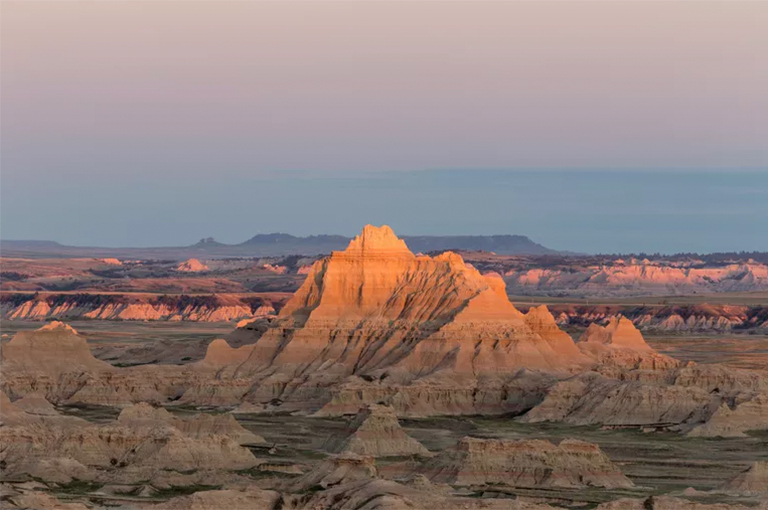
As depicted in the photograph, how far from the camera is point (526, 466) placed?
3506 inches

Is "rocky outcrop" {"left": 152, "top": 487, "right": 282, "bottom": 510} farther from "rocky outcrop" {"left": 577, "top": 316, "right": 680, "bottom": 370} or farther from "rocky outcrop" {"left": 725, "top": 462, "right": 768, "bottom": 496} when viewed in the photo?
"rocky outcrop" {"left": 577, "top": 316, "right": 680, "bottom": 370}

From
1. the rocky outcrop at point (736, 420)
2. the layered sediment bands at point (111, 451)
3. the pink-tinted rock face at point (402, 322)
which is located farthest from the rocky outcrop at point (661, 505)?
the pink-tinted rock face at point (402, 322)

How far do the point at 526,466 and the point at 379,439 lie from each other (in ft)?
46.0

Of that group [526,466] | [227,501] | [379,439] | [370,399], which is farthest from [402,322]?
[227,501]

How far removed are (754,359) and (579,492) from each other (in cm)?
10243

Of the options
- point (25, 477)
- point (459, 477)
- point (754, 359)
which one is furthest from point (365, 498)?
point (754, 359)

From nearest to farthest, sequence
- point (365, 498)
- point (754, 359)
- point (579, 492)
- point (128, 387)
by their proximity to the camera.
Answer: point (365, 498), point (579, 492), point (128, 387), point (754, 359)

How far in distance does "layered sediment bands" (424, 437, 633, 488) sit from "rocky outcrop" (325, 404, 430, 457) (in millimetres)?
9517

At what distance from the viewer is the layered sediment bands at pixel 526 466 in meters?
88.0

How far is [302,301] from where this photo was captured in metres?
155

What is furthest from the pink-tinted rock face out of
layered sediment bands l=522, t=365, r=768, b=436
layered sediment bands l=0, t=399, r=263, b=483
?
layered sediment bands l=0, t=399, r=263, b=483

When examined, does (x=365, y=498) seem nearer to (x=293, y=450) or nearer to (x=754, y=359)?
(x=293, y=450)

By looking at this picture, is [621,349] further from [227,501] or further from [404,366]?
[227,501]

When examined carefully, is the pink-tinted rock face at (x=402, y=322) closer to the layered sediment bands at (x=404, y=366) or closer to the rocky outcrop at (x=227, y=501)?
the layered sediment bands at (x=404, y=366)
